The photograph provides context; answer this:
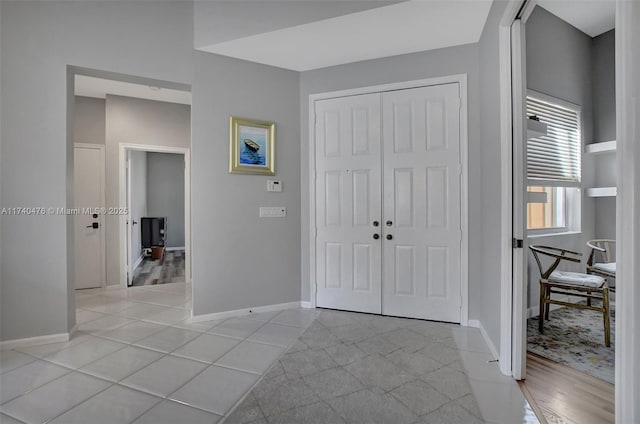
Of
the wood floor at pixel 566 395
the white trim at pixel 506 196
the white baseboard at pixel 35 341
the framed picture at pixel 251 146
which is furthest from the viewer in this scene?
the framed picture at pixel 251 146

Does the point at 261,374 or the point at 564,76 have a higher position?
the point at 564,76

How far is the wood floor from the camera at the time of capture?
169cm

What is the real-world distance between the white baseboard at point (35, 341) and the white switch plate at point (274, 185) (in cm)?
217

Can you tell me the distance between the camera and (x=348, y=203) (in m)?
3.40

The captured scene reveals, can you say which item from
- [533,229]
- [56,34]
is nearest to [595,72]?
[533,229]

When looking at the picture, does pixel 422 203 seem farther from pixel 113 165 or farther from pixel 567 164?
pixel 113 165

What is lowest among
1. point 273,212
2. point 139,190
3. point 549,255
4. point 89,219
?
point 549,255

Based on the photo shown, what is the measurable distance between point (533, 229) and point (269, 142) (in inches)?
117

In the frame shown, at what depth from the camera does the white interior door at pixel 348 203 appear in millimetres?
3301

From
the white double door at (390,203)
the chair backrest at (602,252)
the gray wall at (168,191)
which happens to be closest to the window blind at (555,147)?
the chair backrest at (602,252)

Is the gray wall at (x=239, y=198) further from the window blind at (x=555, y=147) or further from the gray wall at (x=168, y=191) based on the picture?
the gray wall at (x=168, y=191)

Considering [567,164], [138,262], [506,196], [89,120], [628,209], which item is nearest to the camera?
[628,209]

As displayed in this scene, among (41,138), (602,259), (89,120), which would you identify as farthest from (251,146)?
(602,259)

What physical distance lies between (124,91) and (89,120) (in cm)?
75
